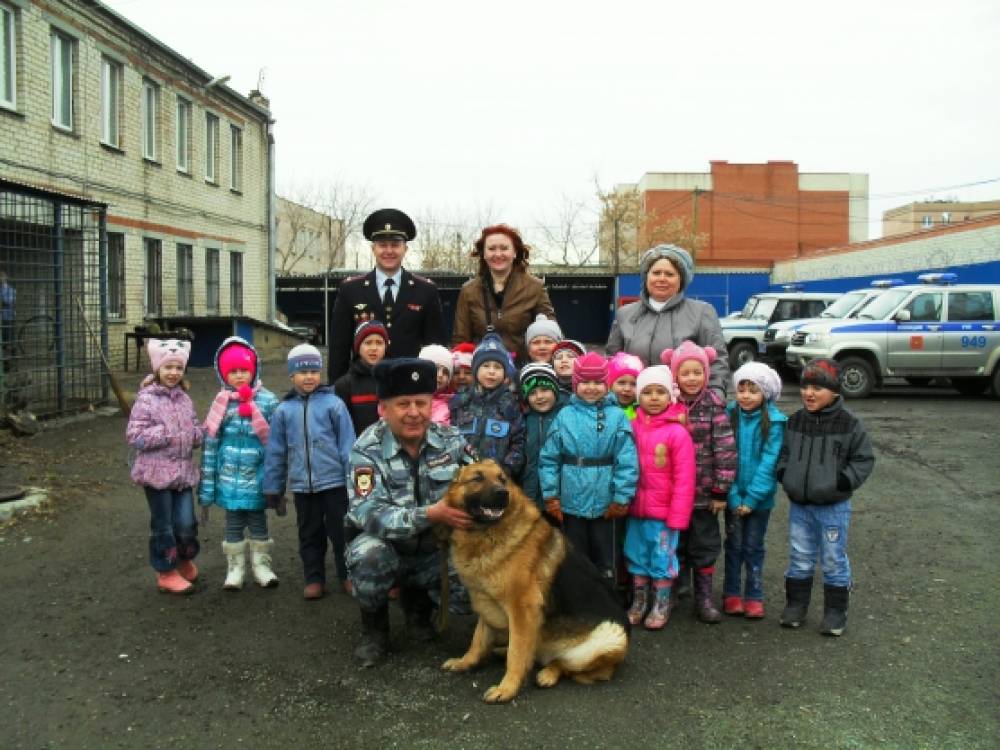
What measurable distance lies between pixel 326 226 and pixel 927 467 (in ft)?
148

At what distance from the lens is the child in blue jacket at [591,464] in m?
4.48

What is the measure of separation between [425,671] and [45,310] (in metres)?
10.2

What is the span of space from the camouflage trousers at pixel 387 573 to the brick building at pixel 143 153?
31.7ft

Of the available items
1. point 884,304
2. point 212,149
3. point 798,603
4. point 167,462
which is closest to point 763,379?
point 798,603

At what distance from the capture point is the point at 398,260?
5.45 meters

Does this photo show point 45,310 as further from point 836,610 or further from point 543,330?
point 836,610

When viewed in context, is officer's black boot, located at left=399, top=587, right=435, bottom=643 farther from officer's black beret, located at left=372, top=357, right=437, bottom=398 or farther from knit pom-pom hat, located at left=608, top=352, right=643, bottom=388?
knit pom-pom hat, located at left=608, top=352, right=643, bottom=388

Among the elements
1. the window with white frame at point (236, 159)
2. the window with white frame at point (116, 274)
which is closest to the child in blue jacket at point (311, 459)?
the window with white frame at point (116, 274)

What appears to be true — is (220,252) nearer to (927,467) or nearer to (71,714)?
(927,467)

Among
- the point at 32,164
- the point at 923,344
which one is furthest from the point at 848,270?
the point at 32,164

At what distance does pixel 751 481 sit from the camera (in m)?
4.63

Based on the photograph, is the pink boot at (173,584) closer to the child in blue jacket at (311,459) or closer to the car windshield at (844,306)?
the child in blue jacket at (311,459)

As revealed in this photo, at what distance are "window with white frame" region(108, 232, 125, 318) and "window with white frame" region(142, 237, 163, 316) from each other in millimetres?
1280

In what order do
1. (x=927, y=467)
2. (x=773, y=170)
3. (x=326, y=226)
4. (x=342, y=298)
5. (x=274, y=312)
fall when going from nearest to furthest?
(x=342, y=298)
(x=927, y=467)
(x=274, y=312)
(x=326, y=226)
(x=773, y=170)
